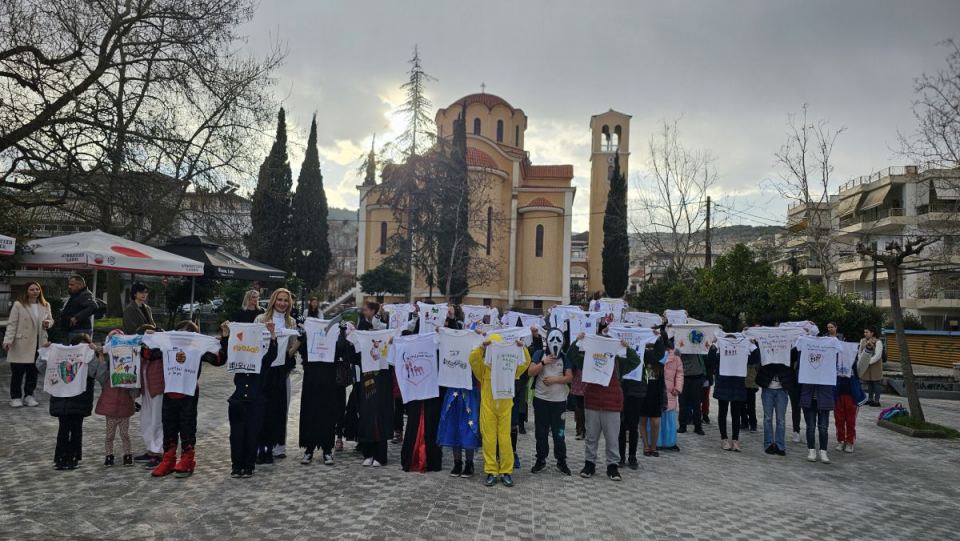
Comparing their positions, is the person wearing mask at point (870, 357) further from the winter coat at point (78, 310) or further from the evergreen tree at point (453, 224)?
the evergreen tree at point (453, 224)

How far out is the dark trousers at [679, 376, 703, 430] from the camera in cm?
1056

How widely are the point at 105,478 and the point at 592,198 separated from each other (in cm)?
5083

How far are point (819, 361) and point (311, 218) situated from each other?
41019 millimetres

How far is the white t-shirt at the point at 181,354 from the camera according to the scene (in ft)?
22.1

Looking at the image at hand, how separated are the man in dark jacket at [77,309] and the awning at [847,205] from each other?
45.7 m

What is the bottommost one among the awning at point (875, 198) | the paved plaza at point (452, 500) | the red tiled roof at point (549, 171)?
the paved plaza at point (452, 500)

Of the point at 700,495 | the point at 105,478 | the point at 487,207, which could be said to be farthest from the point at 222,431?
the point at 487,207

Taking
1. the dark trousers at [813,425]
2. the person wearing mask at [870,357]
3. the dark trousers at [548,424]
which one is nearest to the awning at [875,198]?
the person wearing mask at [870,357]

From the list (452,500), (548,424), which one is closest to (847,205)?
(548,424)

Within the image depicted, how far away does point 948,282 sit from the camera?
709 inches

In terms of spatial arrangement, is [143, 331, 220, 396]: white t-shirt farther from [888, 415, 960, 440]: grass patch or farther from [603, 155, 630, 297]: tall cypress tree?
[603, 155, 630, 297]: tall cypress tree

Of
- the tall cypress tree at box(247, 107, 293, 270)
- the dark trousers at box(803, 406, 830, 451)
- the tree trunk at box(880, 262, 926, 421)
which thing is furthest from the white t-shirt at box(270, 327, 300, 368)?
the tall cypress tree at box(247, 107, 293, 270)

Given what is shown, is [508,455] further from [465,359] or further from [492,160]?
[492,160]

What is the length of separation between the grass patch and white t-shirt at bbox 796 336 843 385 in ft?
14.6
